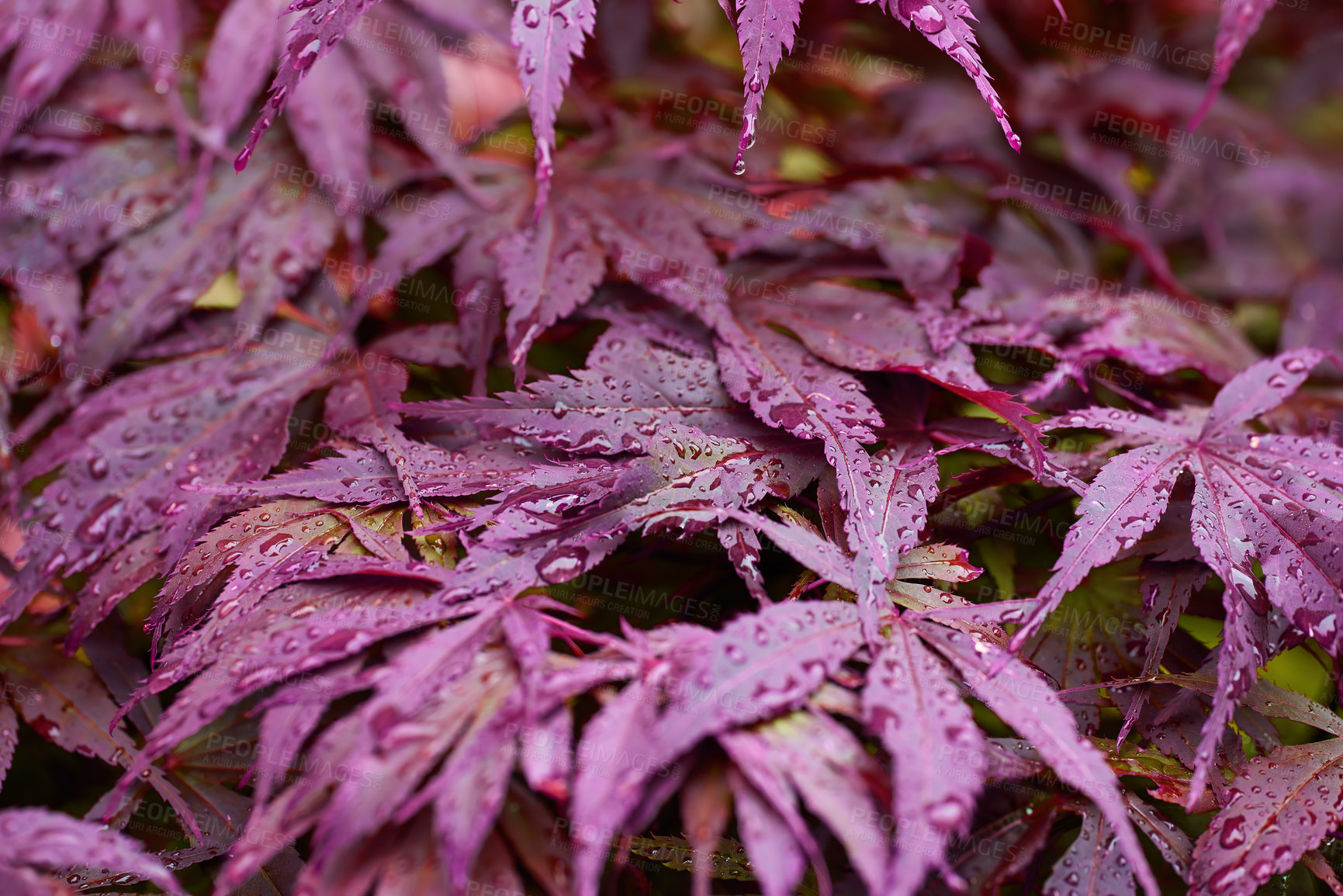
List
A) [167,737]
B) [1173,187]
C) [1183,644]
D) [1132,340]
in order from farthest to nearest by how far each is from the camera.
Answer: [1173,187] → [1132,340] → [1183,644] → [167,737]

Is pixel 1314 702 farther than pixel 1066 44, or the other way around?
pixel 1066 44

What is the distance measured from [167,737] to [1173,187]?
1368 mm

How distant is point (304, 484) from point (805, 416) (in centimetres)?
40

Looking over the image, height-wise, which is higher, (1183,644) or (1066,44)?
(1066,44)

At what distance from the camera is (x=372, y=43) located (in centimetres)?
106

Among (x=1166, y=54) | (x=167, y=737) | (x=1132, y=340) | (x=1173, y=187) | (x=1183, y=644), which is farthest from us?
(x=1166, y=54)

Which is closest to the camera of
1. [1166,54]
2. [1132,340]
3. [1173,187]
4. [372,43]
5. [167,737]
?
[167,737]

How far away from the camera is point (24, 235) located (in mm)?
987

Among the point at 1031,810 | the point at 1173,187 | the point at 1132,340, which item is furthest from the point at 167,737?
the point at 1173,187

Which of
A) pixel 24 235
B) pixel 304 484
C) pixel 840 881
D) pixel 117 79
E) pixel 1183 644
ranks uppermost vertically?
pixel 117 79

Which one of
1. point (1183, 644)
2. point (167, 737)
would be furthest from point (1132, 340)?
point (167, 737)

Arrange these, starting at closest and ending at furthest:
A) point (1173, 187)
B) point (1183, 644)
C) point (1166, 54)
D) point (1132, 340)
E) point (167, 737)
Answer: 1. point (167, 737)
2. point (1183, 644)
3. point (1132, 340)
4. point (1173, 187)
5. point (1166, 54)

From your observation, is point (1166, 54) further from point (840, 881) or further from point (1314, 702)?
point (840, 881)

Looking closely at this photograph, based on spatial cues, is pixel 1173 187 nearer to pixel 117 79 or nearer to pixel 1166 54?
pixel 1166 54
